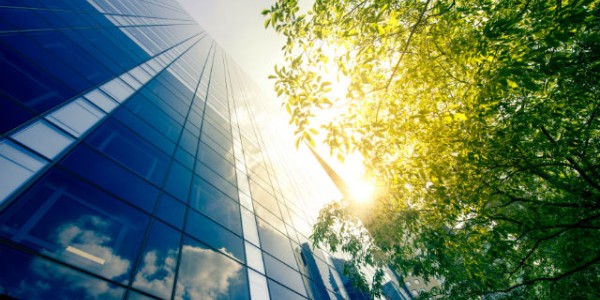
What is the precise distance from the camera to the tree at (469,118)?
5020 mm

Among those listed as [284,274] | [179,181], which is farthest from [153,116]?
[284,274]

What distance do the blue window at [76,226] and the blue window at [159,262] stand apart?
22 cm

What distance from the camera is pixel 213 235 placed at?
22.6ft

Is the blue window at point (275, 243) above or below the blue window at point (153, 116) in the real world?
below

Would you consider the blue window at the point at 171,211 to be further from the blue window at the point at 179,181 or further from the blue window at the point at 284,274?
the blue window at the point at 284,274

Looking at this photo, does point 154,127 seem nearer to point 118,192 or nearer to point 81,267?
point 118,192

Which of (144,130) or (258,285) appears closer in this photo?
(258,285)

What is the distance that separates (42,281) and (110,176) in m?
2.62

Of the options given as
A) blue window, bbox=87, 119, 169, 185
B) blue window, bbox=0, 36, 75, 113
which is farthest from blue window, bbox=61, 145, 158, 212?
blue window, bbox=0, 36, 75, 113

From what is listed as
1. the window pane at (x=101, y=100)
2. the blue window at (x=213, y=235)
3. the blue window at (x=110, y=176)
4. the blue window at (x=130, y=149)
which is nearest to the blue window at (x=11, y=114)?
the blue window at (x=110, y=176)

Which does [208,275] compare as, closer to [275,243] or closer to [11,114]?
[275,243]

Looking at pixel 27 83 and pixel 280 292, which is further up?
pixel 27 83

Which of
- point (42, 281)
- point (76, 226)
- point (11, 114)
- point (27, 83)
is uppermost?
point (27, 83)

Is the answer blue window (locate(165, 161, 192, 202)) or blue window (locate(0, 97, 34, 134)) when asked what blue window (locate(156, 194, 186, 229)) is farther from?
blue window (locate(0, 97, 34, 134))
